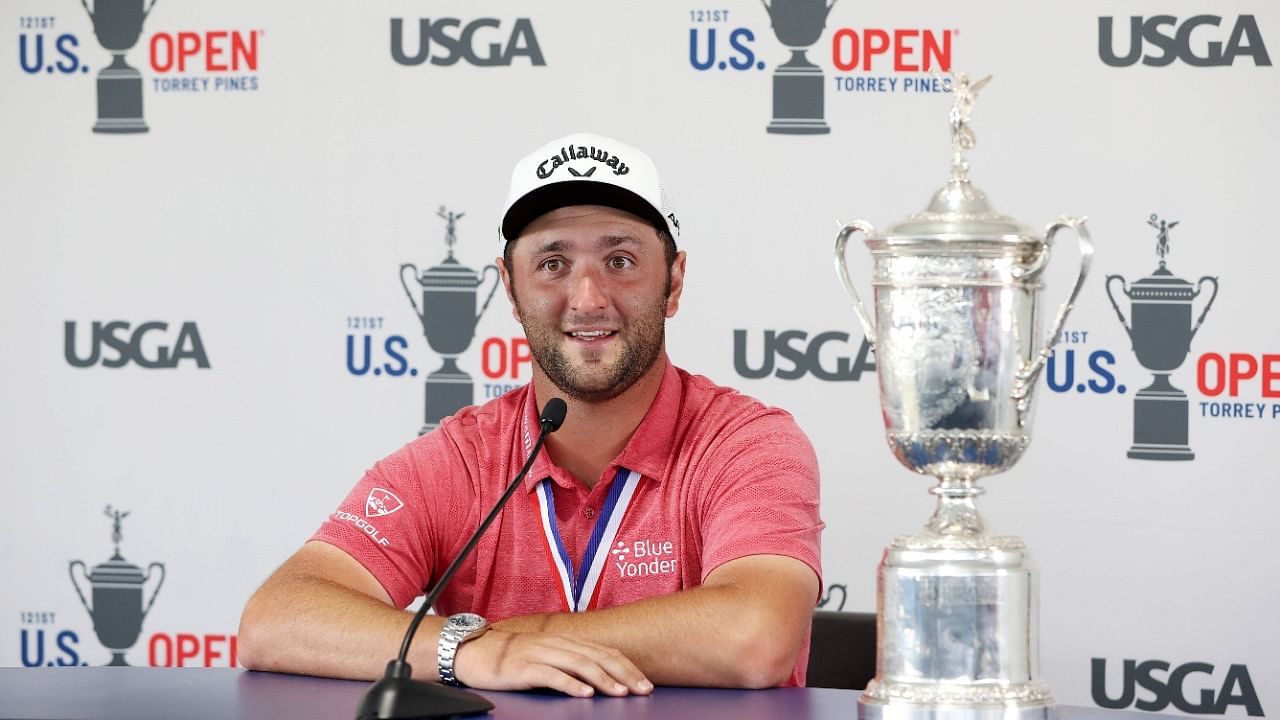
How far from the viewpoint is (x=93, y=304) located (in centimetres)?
313

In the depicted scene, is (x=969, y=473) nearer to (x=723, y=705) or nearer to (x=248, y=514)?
(x=723, y=705)

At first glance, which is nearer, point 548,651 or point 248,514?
point 548,651

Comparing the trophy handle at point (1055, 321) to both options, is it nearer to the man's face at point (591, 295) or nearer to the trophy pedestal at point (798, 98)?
the man's face at point (591, 295)

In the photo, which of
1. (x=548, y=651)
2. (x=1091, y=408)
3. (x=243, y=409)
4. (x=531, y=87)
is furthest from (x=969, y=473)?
(x=243, y=409)

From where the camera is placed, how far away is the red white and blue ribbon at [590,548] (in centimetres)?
196

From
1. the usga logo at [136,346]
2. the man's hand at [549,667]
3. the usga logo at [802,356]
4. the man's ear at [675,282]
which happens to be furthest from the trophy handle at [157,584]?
the man's hand at [549,667]

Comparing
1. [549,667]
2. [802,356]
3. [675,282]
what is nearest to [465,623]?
[549,667]

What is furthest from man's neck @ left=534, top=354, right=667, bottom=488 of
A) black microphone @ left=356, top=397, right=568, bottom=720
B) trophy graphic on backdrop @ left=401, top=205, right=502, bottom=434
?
trophy graphic on backdrop @ left=401, top=205, right=502, bottom=434

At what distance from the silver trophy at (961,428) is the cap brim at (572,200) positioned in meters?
0.75

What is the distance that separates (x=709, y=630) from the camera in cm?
162

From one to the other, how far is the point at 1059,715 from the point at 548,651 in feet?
1.64

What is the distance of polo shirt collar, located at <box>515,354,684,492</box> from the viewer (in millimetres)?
2014

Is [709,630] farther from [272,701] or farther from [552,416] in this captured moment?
[272,701]

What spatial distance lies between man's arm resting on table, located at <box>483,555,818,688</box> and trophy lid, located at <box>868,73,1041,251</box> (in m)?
0.51
